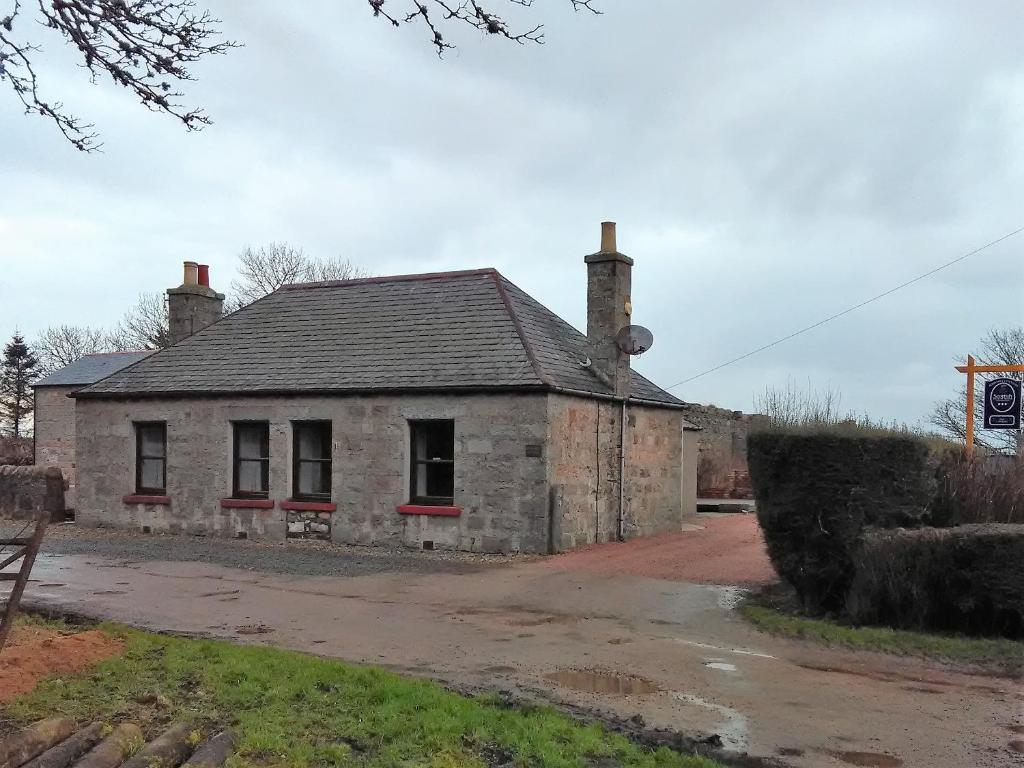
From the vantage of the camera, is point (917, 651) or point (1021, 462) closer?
point (917, 651)

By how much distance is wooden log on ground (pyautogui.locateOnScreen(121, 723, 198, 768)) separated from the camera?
498 centimetres

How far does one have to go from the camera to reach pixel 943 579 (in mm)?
8820

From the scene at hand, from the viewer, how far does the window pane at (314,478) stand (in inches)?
695

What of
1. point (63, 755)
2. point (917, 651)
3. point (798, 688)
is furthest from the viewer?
point (917, 651)

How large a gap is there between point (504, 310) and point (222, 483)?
6.64m

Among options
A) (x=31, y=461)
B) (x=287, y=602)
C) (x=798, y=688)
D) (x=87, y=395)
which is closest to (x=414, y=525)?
(x=287, y=602)

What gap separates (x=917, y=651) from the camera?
827 cm

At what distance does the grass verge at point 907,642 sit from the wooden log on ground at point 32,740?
6600 mm

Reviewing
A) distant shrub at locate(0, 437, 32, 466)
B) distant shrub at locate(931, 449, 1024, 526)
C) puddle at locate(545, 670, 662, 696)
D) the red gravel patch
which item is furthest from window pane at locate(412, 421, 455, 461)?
distant shrub at locate(0, 437, 32, 466)

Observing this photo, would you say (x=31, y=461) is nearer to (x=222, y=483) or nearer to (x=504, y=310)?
(x=222, y=483)

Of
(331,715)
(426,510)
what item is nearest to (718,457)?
(426,510)

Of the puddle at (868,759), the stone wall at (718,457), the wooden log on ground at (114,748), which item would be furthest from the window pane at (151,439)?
the puddle at (868,759)

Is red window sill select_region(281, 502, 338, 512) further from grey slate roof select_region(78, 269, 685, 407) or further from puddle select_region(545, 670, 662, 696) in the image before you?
puddle select_region(545, 670, 662, 696)

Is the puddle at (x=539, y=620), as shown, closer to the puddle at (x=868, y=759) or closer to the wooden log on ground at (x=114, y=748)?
the puddle at (x=868, y=759)
